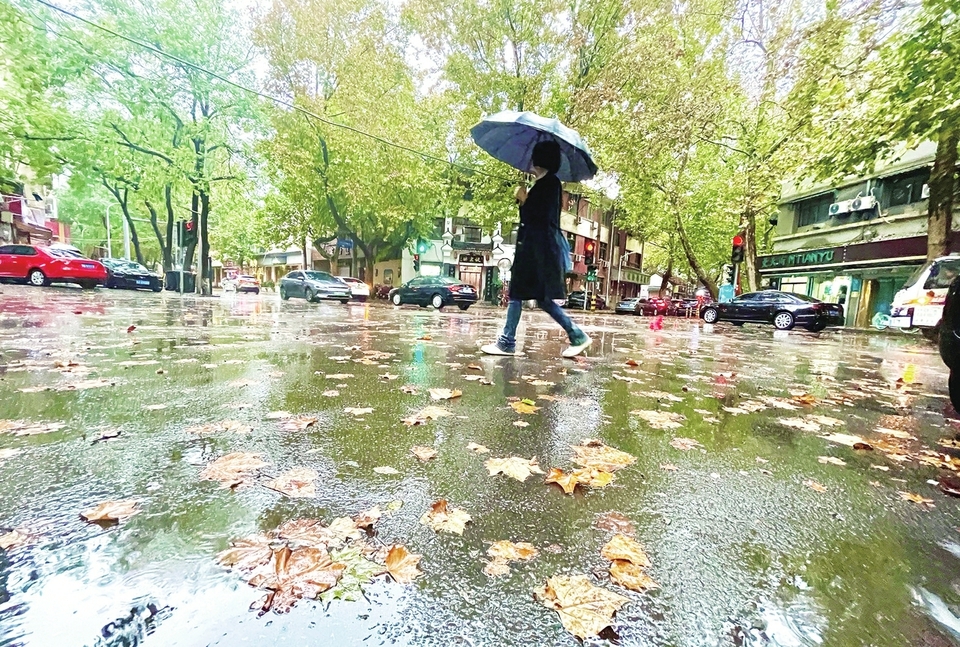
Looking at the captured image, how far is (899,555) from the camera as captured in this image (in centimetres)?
146

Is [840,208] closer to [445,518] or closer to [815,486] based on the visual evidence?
[815,486]

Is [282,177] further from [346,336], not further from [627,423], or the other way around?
[627,423]

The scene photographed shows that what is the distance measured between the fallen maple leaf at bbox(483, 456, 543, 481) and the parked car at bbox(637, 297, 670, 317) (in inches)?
1179

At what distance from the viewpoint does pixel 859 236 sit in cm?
2167

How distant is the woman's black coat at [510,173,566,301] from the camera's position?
14.6ft

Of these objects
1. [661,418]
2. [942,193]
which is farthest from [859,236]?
[661,418]

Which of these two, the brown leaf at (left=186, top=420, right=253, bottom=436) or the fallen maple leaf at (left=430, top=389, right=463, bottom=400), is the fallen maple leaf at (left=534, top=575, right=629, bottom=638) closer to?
the brown leaf at (left=186, top=420, right=253, bottom=436)

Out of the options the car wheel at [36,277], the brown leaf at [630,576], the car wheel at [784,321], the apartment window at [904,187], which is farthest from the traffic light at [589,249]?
the car wheel at [36,277]

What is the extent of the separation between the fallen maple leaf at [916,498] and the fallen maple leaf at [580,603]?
1.61m

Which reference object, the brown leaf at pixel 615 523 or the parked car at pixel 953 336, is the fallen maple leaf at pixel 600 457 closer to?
the brown leaf at pixel 615 523

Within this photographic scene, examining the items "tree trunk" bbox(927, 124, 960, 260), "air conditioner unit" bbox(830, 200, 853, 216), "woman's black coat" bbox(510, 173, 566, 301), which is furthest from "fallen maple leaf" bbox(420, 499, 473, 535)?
"air conditioner unit" bbox(830, 200, 853, 216)

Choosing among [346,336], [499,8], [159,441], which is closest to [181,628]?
[159,441]

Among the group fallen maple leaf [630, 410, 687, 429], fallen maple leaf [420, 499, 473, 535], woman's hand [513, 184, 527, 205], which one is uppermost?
woman's hand [513, 184, 527, 205]

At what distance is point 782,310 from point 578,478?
61.5 feet
